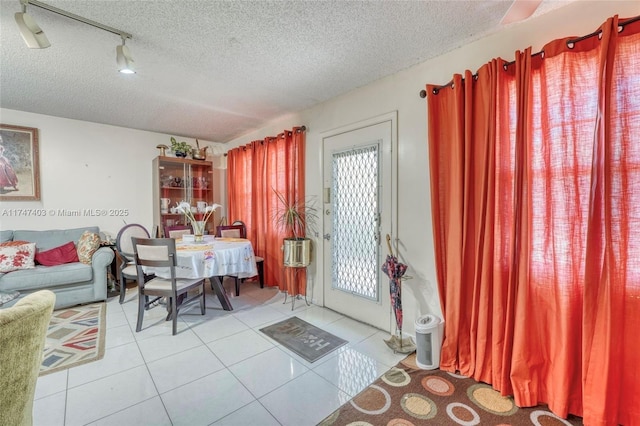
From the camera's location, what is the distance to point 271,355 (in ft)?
7.69

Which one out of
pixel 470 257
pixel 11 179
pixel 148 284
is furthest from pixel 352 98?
pixel 11 179

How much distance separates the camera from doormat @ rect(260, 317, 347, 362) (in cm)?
→ 241

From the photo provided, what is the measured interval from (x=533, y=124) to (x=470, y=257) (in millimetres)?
979

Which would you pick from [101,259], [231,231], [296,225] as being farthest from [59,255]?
[296,225]

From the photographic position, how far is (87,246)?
358 centimetres

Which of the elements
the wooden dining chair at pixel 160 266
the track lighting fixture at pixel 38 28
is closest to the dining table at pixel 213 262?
the wooden dining chair at pixel 160 266

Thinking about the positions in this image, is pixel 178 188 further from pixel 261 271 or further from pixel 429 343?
pixel 429 343

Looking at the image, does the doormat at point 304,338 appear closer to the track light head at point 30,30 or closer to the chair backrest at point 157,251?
the chair backrest at point 157,251

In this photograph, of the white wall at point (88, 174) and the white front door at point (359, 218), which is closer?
the white front door at point (359, 218)

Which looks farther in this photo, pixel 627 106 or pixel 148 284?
pixel 148 284

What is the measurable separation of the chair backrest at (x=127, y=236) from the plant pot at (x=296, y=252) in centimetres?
222

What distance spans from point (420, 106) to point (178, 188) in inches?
163

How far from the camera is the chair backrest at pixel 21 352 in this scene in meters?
0.92

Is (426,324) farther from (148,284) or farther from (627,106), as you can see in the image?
(148,284)
